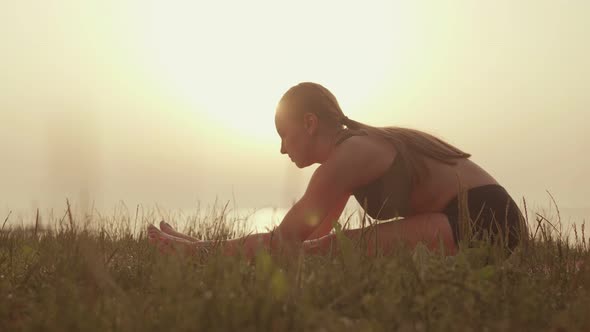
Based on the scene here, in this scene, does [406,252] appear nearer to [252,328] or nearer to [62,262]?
[252,328]

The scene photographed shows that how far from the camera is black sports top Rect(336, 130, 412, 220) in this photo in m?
3.62

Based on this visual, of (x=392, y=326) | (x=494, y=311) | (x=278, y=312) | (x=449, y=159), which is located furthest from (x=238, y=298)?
(x=449, y=159)

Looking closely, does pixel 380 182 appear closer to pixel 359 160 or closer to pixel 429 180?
pixel 359 160

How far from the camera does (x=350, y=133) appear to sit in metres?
3.72

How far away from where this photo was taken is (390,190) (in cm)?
362

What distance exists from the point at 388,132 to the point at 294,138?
0.72 meters

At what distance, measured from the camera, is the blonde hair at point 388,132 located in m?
3.70

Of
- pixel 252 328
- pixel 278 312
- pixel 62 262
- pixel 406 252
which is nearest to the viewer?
pixel 252 328

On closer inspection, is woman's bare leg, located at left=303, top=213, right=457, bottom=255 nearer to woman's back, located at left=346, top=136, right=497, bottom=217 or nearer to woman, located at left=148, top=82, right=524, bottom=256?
woman, located at left=148, top=82, right=524, bottom=256

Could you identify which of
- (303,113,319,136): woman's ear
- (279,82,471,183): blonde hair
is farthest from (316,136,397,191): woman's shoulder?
(303,113,319,136): woman's ear

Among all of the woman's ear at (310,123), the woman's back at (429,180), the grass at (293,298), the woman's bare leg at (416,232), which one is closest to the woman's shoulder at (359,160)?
the woman's back at (429,180)

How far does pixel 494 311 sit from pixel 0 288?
1643mm

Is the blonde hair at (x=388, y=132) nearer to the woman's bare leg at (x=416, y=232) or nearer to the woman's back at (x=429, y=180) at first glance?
the woman's back at (x=429, y=180)

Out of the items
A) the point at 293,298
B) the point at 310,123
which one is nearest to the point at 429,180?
the point at 310,123
